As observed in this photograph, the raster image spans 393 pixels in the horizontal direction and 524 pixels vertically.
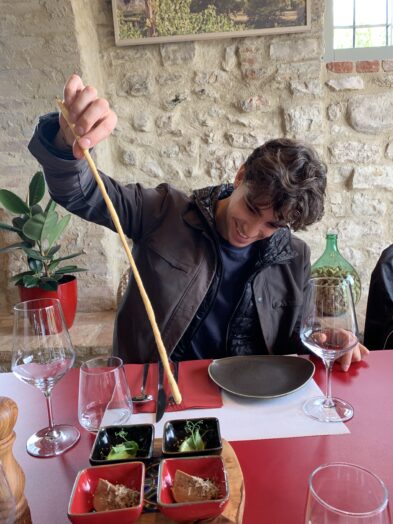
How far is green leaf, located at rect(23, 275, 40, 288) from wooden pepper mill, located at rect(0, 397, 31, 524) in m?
1.66

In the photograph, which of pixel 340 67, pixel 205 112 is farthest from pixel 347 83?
pixel 205 112

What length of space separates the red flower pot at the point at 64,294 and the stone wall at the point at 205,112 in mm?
171

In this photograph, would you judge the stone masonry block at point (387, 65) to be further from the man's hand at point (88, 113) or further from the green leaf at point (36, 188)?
→ the man's hand at point (88, 113)

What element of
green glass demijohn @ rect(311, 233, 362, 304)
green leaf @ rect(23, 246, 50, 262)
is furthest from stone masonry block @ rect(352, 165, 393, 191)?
green leaf @ rect(23, 246, 50, 262)

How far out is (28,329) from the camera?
0.79 metres

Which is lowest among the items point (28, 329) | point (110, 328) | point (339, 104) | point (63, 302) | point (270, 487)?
point (110, 328)

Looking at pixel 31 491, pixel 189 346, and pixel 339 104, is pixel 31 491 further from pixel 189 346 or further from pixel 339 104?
pixel 339 104

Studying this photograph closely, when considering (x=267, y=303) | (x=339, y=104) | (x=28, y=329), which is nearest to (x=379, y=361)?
(x=267, y=303)

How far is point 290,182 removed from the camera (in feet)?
3.79

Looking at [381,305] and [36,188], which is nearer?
[381,305]

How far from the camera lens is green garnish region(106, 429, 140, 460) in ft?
2.19

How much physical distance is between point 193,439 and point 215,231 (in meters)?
0.71

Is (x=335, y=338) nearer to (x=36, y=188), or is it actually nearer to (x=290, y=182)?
(x=290, y=182)

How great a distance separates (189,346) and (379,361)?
517 mm
